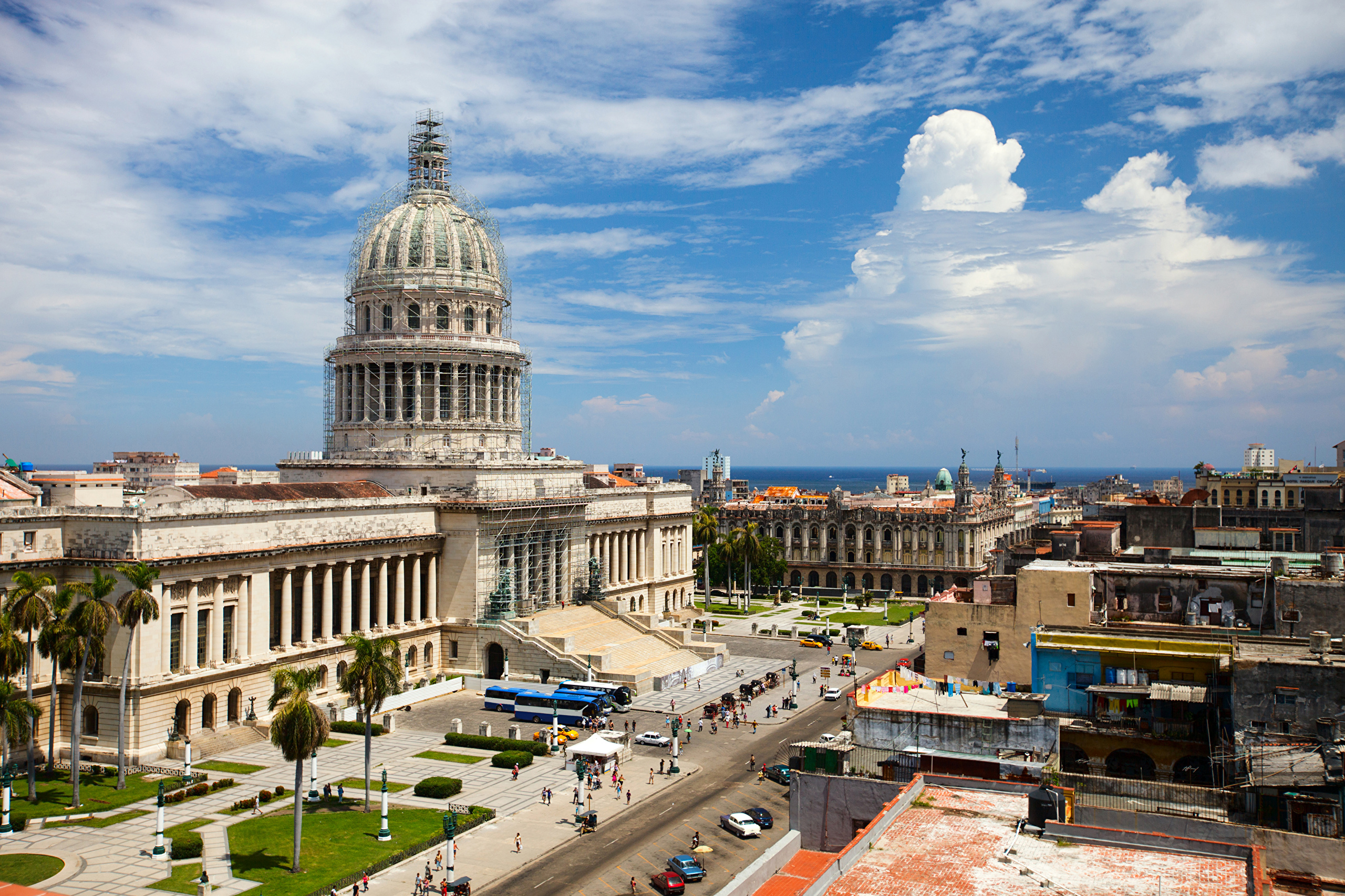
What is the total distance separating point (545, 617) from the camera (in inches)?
3666

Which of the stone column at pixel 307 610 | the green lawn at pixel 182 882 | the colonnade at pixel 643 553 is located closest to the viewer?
the green lawn at pixel 182 882

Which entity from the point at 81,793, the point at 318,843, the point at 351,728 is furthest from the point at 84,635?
the point at 351,728

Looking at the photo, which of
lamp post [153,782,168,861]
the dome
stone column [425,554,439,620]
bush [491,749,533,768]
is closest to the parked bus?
bush [491,749,533,768]

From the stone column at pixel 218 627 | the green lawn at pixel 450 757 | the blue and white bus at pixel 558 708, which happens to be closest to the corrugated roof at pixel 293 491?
the stone column at pixel 218 627

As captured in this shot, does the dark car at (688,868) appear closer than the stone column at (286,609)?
Yes

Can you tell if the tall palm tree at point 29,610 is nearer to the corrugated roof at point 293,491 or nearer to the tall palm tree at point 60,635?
the tall palm tree at point 60,635

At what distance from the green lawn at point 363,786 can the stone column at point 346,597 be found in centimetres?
2111

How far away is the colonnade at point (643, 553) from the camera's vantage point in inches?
4513

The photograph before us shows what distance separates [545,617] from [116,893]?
5079 centimetres

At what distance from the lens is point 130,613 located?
57.5m

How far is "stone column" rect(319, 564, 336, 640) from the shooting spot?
7694 centimetres

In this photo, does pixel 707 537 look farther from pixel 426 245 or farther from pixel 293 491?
pixel 293 491

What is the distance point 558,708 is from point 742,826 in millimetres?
25838

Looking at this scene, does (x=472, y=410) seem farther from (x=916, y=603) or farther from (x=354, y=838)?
(x=916, y=603)
